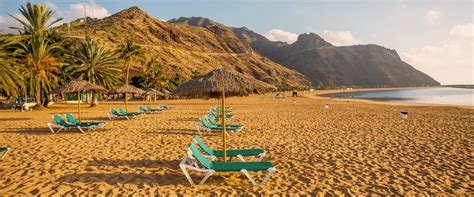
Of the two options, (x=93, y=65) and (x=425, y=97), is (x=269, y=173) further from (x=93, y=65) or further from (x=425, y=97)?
(x=425, y=97)

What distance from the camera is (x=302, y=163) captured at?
706 cm

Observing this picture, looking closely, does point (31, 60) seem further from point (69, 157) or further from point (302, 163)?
point (302, 163)

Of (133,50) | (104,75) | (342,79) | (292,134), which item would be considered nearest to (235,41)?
(342,79)

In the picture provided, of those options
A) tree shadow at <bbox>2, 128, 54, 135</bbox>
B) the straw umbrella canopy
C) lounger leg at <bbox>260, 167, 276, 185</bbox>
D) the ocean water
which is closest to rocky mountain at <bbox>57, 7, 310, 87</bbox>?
the ocean water

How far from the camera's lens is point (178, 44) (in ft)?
→ 384

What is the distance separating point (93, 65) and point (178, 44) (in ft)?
301

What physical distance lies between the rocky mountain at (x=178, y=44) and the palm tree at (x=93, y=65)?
43.6m

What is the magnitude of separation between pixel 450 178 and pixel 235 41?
163 metres

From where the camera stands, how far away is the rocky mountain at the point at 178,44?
8597 cm

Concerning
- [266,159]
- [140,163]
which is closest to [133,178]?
[140,163]

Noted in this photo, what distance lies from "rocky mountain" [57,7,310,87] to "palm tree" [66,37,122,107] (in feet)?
143

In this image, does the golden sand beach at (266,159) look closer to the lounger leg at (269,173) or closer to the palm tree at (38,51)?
the lounger leg at (269,173)

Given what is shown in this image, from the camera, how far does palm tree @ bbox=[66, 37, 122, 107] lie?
2703 centimetres

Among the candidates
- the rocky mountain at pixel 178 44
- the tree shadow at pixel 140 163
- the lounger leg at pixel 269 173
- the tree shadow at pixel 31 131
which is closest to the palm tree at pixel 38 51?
the tree shadow at pixel 31 131
